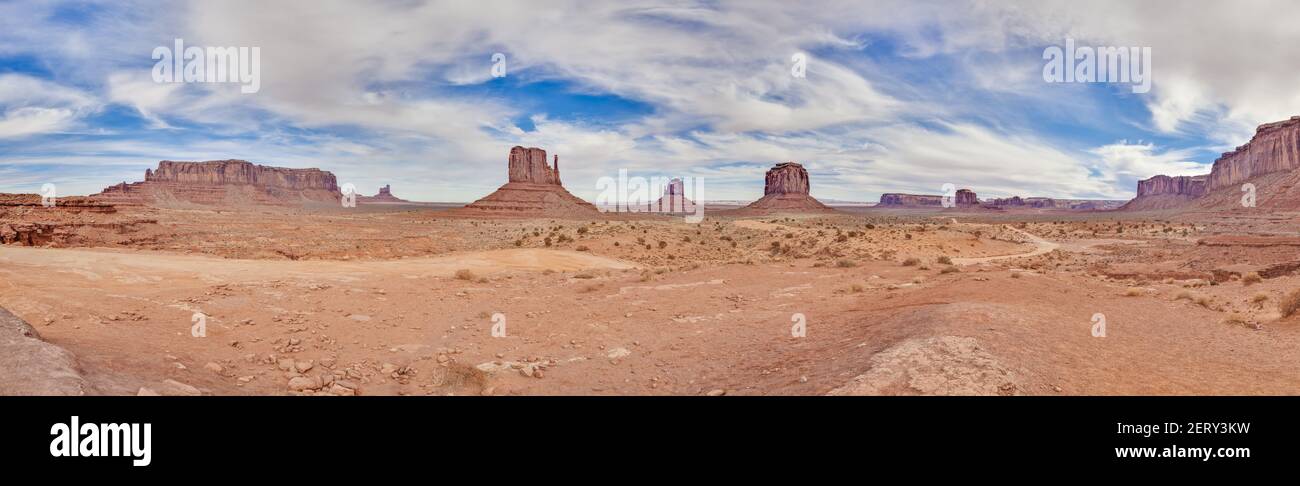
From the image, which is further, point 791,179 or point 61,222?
point 791,179

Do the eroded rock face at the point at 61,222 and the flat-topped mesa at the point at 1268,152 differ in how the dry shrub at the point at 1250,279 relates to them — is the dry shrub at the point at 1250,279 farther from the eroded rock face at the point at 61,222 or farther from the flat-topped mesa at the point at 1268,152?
the flat-topped mesa at the point at 1268,152

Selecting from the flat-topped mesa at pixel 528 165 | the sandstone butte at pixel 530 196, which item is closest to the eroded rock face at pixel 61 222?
the sandstone butte at pixel 530 196

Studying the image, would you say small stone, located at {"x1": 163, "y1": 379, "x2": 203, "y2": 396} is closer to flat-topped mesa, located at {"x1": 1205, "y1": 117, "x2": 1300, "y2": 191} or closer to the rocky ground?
the rocky ground

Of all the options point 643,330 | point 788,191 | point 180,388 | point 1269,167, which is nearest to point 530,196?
point 788,191

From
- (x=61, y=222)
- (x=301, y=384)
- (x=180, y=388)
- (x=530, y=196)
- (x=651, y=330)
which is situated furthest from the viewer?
(x=530, y=196)

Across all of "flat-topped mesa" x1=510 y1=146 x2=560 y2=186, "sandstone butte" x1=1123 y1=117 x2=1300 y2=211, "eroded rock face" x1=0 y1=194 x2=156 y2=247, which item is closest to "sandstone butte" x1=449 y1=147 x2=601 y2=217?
"flat-topped mesa" x1=510 y1=146 x2=560 y2=186

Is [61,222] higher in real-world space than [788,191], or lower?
lower

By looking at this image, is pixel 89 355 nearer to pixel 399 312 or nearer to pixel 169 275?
pixel 399 312

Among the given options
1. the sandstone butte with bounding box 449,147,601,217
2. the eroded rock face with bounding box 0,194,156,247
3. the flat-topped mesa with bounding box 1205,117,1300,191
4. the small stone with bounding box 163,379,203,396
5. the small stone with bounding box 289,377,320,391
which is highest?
the flat-topped mesa with bounding box 1205,117,1300,191

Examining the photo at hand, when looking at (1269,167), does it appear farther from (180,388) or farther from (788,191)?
(180,388)
